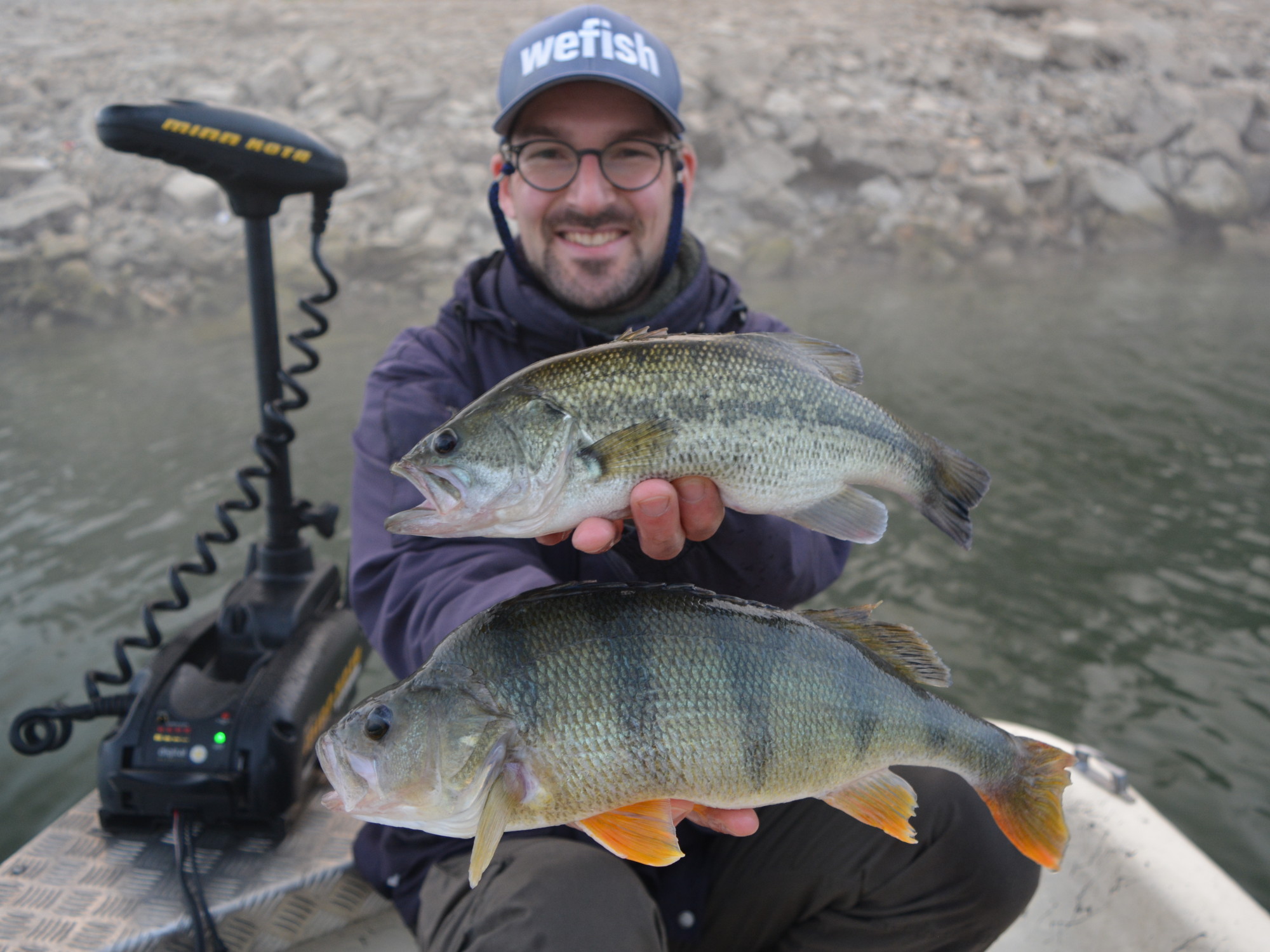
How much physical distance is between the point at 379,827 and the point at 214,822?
62cm

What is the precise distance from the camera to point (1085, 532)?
25.5 ft

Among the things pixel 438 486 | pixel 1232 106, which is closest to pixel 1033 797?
pixel 438 486

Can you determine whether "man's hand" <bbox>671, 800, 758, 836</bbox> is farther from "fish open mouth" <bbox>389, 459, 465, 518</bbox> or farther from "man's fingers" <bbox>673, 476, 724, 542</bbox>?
"fish open mouth" <bbox>389, 459, 465, 518</bbox>

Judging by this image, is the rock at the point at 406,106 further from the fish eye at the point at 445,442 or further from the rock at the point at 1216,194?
the fish eye at the point at 445,442

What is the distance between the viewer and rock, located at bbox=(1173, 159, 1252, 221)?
67.2 feet

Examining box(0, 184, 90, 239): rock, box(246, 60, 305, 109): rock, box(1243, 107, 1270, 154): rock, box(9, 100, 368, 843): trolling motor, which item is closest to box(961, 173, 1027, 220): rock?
box(1243, 107, 1270, 154): rock

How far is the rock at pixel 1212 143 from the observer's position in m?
21.0

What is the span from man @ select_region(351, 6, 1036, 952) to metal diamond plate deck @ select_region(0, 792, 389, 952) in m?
0.26

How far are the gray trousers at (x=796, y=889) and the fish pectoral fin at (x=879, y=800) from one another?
63cm

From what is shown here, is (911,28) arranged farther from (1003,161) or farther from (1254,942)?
(1254,942)

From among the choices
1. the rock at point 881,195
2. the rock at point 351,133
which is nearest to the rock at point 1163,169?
the rock at point 881,195

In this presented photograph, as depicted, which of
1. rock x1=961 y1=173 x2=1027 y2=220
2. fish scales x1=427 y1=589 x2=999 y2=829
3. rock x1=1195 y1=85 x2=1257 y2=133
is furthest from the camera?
rock x1=1195 y1=85 x2=1257 y2=133

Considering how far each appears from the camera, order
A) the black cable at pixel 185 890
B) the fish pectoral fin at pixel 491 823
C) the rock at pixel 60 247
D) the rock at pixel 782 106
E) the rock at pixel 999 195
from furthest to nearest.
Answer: the rock at pixel 782 106
the rock at pixel 999 195
the rock at pixel 60 247
the black cable at pixel 185 890
the fish pectoral fin at pixel 491 823

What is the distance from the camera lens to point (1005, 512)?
816 cm
